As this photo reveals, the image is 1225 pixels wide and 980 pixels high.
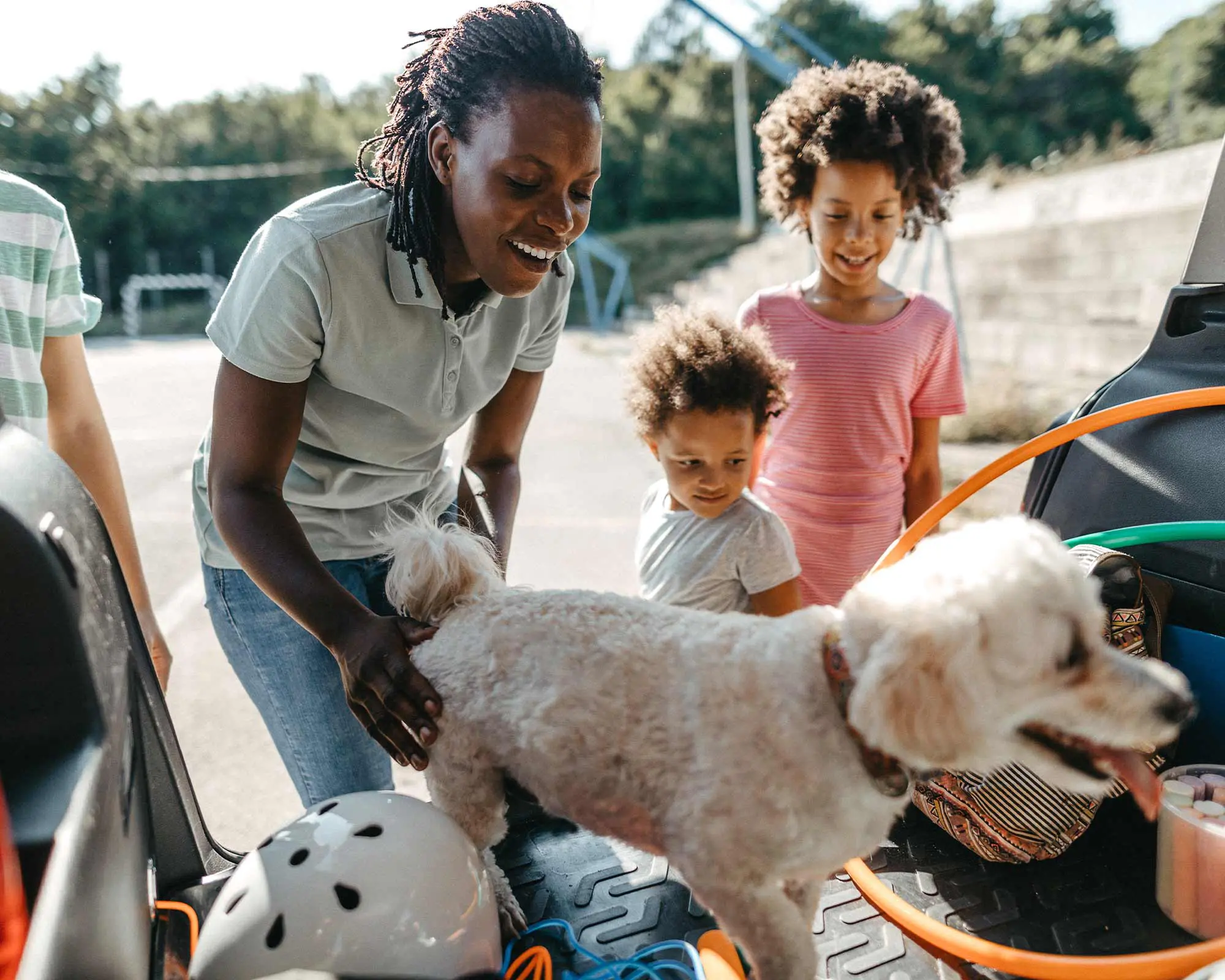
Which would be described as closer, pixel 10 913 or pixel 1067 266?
pixel 10 913

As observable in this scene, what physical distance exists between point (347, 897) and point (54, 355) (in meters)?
1.49

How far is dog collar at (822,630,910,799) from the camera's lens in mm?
1192

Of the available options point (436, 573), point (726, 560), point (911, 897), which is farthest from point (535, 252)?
point (911, 897)

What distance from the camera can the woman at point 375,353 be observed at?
151 centimetres

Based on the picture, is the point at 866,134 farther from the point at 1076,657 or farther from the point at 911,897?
the point at 911,897

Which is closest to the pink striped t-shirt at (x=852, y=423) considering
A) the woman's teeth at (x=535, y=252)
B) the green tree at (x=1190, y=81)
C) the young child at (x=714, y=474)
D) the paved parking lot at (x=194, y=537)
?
the young child at (x=714, y=474)

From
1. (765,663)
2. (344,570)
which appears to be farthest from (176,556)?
(765,663)

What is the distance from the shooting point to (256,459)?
1.60 m

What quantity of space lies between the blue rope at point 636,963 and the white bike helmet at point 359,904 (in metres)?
0.24

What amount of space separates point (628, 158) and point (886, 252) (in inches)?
1352

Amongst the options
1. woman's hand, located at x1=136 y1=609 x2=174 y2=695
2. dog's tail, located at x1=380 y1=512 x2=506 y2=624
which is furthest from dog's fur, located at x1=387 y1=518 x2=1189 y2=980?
woman's hand, located at x1=136 y1=609 x2=174 y2=695

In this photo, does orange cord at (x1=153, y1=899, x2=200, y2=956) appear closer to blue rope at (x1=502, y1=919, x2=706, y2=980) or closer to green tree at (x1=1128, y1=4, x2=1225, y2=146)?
blue rope at (x1=502, y1=919, x2=706, y2=980)

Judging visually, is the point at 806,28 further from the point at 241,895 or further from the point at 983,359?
the point at 241,895

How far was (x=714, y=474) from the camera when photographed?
2.14 m
